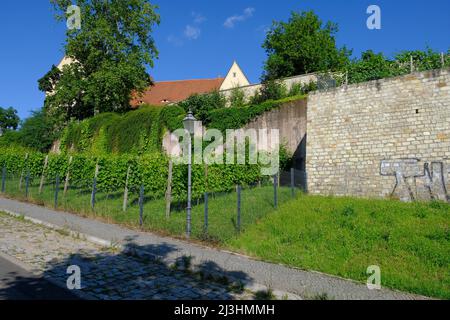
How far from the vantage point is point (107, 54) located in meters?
33.2

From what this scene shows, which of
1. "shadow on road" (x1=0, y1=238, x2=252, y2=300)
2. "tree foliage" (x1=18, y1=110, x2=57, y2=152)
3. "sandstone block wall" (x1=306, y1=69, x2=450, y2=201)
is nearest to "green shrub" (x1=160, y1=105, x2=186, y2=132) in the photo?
"sandstone block wall" (x1=306, y1=69, x2=450, y2=201)

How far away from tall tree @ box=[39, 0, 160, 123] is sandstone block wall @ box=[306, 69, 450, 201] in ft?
70.0

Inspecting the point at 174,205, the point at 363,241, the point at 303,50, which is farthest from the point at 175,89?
the point at 363,241

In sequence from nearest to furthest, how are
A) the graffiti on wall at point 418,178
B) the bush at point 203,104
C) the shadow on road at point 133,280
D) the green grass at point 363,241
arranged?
1. the shadow on road at point 133,280
2. the green grass at point 363,241
3. the graffiti on wall at point 418,178
4. the bush at point 203,104

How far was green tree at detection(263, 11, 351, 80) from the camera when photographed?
41938 millimetres

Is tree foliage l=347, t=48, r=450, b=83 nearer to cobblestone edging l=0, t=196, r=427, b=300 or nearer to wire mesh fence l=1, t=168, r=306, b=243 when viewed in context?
wire mesh fence l=1, t=168, r=306, b=243

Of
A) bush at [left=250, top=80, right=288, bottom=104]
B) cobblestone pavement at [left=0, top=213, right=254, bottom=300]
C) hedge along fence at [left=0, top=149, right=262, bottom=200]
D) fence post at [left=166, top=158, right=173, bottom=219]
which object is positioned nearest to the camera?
cobblestone pavement at [left=0, top=213, right=254, bottom=300]

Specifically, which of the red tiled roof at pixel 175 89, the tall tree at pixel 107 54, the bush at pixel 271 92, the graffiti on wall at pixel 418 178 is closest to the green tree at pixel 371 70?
the graffiti on wall at pixel 418 178

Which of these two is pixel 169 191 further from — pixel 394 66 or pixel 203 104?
pixel 203 104

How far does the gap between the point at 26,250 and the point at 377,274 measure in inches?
298

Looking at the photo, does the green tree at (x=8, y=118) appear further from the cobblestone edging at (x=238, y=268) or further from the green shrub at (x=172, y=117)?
the cobblestone edging at (x=238, y=268)

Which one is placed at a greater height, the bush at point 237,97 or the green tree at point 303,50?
the green tree at point 303,50

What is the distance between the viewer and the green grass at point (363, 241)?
23.4 ft

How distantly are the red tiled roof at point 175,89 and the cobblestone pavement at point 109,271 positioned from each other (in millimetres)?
48189
